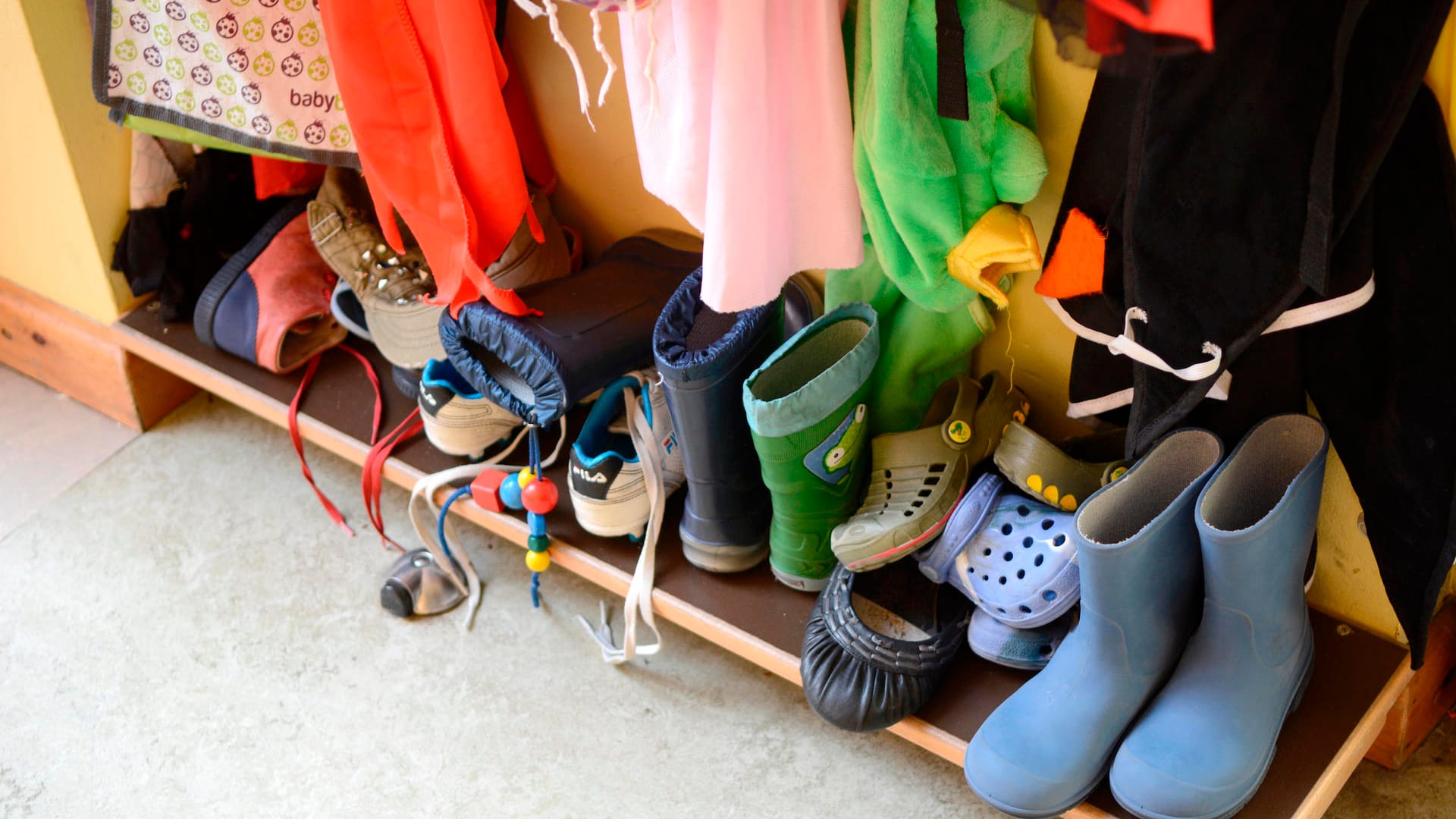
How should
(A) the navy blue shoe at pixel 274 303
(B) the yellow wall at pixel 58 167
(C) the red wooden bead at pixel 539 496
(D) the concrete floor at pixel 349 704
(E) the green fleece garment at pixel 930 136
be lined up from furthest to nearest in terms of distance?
(A) the navy blue shoe at pixel 274 303, (B) the yellow wall at pixel 58 167, (C) the red wooden bead at pixel 539 496, (D) the concrete floor at pixel 349 704, (E) the green fleece garment at pixel 930 136

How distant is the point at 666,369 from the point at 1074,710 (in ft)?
1.63

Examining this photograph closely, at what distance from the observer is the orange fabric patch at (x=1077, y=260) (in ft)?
3.32

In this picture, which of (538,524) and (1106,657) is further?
(538,524)

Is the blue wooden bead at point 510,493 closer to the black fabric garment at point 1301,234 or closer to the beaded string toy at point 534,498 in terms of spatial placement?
the beaded string toy at point 534,498

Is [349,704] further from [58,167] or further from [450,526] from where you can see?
[58,167]

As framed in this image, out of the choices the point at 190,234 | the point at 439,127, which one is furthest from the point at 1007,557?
the point at 190,234

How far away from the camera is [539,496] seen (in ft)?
4.54

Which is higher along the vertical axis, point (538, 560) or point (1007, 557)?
point (1007, 557)

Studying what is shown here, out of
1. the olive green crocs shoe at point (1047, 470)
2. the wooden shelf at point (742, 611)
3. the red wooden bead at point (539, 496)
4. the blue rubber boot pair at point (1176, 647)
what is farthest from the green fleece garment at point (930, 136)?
the red wooden bead at point (539, 496)

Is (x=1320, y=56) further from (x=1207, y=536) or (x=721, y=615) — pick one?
(x=721, y=615)

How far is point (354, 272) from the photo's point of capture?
1.57 meters

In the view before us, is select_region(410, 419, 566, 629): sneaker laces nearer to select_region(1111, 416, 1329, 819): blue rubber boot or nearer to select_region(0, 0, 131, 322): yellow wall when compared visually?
select_region(0, 0, 131, 322): yellow wall

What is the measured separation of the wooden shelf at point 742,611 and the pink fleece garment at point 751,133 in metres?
0.39

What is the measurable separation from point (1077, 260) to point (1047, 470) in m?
0.22
